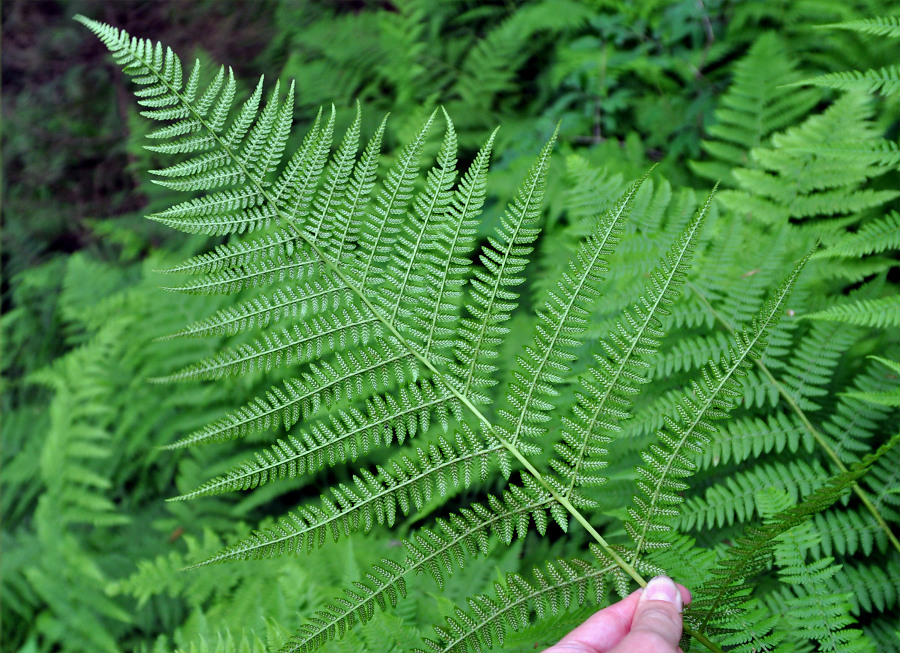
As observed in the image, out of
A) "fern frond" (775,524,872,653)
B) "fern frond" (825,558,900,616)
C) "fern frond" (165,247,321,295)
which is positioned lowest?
"fern frond" (825,558,900,616)

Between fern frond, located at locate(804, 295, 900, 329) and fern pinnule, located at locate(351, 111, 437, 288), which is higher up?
fern pinnule, located at locate(351, 111, 437, 288)

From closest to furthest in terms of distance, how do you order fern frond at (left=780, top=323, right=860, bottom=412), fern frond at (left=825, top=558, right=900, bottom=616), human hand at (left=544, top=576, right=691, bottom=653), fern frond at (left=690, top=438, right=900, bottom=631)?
fern frond at (left=690, top=438, right=900, bottom=631)
human hand at (left=544, top=576, right=691, bottom=653)
fern frond at (left=825, top=558, right=900, bottom=616)
fern frond at (left=780, top=323, right=860, bottom=412)

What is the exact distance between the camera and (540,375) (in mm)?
1312

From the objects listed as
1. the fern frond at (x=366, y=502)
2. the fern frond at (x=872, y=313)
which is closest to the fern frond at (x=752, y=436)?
the fern frond at (x=872, y=313)

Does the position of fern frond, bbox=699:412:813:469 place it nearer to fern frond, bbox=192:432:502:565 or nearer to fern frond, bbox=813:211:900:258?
fern frond, bbox=813:211:900:258

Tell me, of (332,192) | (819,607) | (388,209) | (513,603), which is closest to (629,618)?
(513,603)

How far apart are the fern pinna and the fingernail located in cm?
5

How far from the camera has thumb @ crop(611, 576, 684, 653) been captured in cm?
104

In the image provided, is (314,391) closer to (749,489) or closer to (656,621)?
(656,621)

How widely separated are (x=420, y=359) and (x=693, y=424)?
0.62m

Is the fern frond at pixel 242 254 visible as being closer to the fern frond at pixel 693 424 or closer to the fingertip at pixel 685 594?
the fern frond at pixel 693 424

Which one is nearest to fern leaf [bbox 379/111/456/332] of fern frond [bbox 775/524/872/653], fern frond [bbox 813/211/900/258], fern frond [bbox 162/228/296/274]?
fern frond [bbox 162/228/296/274]

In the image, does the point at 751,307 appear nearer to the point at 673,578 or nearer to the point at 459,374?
the point at 673,578

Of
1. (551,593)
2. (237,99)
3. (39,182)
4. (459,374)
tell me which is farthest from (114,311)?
(551,593)
